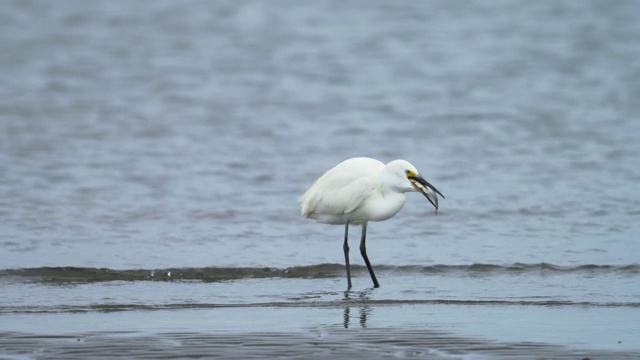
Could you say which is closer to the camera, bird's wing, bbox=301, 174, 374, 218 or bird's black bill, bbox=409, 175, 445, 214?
bird's black bill, bbox=409, 175, 445, 214

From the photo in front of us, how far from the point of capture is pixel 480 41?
28.2 metres

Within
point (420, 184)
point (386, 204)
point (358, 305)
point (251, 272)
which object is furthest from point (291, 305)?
point (251, 272)

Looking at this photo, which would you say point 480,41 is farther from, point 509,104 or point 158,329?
point 158,329

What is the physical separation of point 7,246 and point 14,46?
15.9 m

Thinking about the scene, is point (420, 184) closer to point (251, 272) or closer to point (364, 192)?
point (364, 192)

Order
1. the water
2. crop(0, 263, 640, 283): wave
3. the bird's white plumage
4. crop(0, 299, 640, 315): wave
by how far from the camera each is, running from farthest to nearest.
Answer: crop(0, 263, 640, 283): wave → the bird's white plumage → crop(0, 299, 640, 315): wave → the water

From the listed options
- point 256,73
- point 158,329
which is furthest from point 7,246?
point 256,73

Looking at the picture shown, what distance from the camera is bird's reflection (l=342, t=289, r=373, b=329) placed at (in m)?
9.12

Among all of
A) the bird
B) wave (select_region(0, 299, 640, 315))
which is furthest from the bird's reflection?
the bird

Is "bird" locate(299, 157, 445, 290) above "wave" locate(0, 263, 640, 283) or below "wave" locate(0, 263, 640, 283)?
above

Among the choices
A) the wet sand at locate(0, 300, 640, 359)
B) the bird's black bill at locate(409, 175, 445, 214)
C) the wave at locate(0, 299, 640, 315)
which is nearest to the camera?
the wet sand at locate(0, 300, 640, 359)

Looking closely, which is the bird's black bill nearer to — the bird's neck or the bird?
the bird

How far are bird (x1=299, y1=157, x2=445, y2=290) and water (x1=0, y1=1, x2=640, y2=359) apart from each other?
63cm

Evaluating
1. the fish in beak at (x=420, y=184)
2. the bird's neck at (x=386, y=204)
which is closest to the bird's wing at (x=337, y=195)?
the bird's neck at (x=386, y=204)
